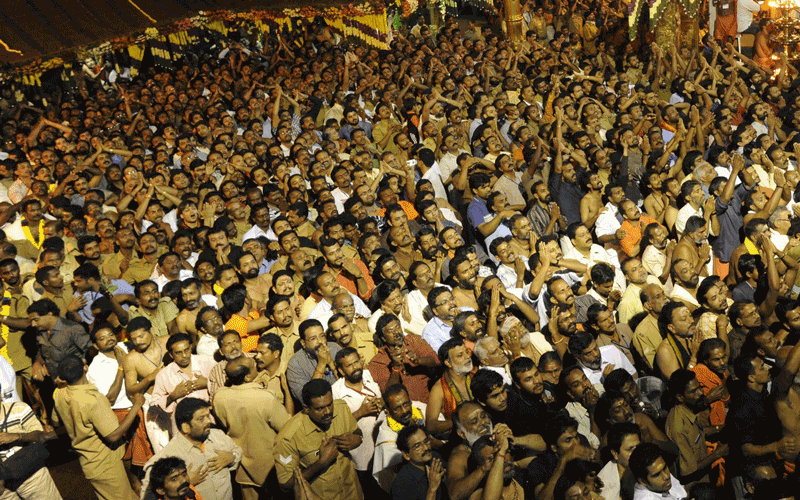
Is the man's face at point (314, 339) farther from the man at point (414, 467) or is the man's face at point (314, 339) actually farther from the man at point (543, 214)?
the man at point (543, 214)

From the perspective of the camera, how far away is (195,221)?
323 inches

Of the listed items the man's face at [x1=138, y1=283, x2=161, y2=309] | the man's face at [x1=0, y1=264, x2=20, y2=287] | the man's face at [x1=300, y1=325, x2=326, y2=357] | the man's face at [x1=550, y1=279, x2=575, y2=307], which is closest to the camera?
the man's face at [x1=300, y1=325, x2=326, y2=357]

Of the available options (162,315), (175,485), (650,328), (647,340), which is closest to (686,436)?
(647,340)

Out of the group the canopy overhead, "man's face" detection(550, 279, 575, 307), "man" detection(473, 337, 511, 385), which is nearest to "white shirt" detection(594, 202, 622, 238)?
"man's face" detection(550, 279, 575, 307)

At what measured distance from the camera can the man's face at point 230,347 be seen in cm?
524

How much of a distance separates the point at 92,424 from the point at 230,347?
0.99m

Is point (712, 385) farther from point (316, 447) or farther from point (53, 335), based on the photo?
point (53, 335)

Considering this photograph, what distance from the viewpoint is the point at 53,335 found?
620 centimetres

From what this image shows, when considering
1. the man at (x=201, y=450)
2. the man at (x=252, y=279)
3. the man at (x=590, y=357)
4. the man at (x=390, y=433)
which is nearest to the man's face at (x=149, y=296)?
the man at (x=252, y=279)

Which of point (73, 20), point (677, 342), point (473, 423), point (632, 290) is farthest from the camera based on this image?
point (73, 20)

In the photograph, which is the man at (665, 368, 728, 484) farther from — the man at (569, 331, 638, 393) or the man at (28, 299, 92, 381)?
the man at (28, 299, 92, 381)

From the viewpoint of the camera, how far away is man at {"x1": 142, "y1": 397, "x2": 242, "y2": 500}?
15.1 ft

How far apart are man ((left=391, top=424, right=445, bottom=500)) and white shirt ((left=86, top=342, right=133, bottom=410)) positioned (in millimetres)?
2357

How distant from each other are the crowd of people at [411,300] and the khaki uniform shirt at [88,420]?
0.8 inches
